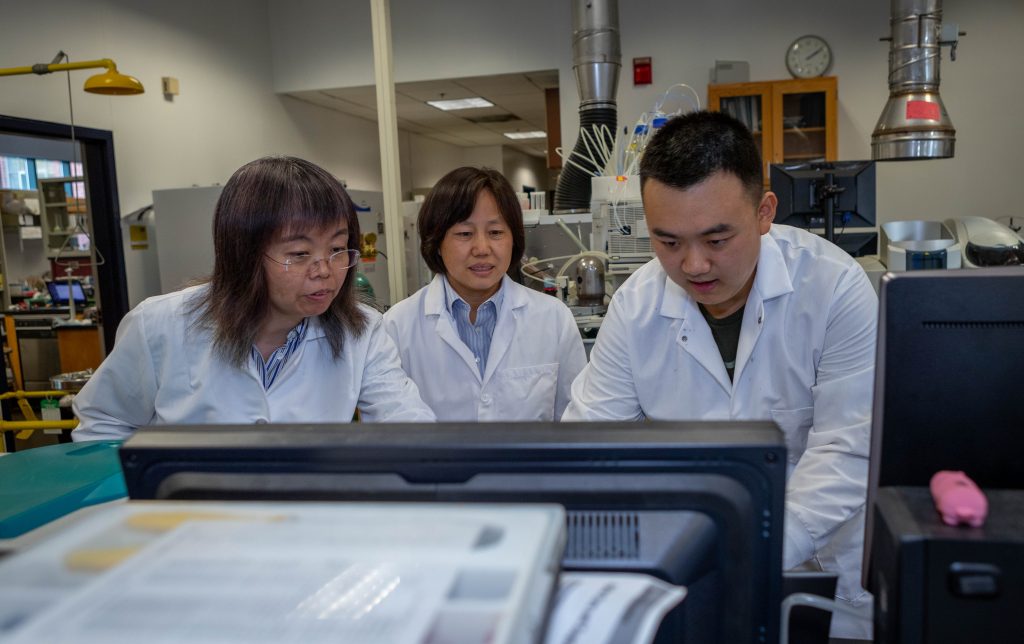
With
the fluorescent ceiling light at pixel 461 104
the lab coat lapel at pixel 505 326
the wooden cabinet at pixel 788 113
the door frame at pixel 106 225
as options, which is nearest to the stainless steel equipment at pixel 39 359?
the door frame at pixel 106 225

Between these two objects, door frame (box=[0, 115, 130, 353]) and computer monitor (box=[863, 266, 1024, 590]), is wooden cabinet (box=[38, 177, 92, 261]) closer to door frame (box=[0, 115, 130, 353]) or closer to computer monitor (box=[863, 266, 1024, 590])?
door frame (box=[0, 115, 130, 353])

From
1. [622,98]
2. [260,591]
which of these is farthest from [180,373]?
[622,98]

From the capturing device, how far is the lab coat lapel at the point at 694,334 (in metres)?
1.48

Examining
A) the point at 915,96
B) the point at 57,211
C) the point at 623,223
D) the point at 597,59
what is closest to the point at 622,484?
the point at 623,223

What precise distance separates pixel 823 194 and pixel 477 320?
5.81 ft

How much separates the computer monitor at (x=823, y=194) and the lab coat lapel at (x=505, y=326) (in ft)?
5.09

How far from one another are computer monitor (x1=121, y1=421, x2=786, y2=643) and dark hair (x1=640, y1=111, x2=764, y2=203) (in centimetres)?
77

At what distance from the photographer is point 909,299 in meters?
0.64

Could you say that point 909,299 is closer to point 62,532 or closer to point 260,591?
point 260,591

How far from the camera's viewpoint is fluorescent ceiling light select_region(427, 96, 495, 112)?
7209 mm

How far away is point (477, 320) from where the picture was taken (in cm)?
222

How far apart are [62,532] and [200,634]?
174 millimetres

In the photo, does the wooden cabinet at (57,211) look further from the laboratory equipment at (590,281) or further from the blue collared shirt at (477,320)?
the blue collared shirt at (477,320)

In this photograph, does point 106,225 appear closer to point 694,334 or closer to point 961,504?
point 694,334
